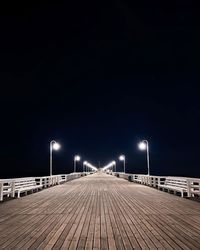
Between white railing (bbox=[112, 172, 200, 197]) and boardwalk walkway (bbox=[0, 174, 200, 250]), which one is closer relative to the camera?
boardwalk walkway (bbox=[0, 174, 200, 250])

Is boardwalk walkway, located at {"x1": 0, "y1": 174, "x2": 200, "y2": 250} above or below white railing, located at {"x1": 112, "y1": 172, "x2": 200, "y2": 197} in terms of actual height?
below

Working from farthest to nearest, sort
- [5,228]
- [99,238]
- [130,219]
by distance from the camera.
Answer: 1. [130,219]
2. [5,228]
3. [99,238]

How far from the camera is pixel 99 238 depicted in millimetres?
5953

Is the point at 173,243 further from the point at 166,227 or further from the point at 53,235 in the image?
the point at 53,235

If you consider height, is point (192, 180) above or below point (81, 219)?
above

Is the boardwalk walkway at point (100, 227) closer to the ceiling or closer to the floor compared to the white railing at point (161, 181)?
closer to the floor

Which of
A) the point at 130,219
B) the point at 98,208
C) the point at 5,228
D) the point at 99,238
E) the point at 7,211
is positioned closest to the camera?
the point at 99,238

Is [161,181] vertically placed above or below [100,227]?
above

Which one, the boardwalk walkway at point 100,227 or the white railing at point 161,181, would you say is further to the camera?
the white railing at point 161,181

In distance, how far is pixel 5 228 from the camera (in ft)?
22.8

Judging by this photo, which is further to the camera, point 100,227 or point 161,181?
point 161,181

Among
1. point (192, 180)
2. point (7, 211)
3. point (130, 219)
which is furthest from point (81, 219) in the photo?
point (192, 180)

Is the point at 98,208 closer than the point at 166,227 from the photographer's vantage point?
No

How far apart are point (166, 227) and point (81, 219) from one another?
2.60 meters
